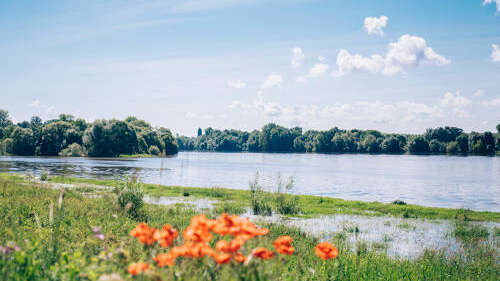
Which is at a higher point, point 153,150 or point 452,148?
point 452,148

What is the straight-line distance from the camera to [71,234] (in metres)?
8.19

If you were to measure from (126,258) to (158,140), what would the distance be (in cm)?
11401

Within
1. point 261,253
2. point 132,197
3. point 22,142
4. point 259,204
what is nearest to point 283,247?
point 261,253

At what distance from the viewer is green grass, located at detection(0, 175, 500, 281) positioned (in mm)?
3912

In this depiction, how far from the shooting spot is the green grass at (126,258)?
3912 millimetres

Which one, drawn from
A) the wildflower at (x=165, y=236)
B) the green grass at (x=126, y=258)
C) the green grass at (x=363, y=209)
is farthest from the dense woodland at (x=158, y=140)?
the wildflower at (x=165, y=236)

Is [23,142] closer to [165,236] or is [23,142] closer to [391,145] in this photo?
[165,236]

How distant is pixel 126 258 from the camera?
3.94 metres

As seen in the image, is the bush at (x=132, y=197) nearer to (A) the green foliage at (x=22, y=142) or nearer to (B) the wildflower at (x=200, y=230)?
(B) the wildflower at (x=200, y=230)

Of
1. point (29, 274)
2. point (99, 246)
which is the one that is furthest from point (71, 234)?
point (29, 274)

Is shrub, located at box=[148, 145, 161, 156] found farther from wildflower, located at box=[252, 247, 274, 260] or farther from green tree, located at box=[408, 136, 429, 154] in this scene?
wildflower, located at box=[252, 247, 274, 260]

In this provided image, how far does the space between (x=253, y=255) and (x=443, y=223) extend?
17.3 m

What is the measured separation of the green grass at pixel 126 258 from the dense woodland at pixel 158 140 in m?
27.3

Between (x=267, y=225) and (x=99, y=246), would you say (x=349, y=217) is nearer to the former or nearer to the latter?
(x=267, y=225)
